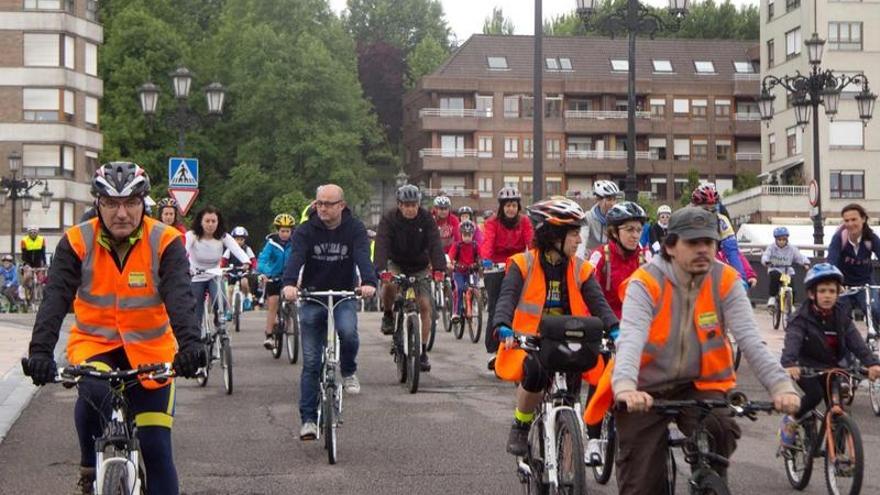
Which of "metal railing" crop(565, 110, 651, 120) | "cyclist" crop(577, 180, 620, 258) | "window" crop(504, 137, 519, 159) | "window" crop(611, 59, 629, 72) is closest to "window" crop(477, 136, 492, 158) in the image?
"window" crop(504, 137, 519, 159)

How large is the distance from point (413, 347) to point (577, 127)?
247ft

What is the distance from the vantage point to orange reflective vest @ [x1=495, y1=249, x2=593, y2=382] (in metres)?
8.18

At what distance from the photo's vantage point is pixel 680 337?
20.4 ft

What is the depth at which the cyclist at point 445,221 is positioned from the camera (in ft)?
65.1

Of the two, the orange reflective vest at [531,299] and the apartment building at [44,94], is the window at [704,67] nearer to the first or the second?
the apartment building at [44,94]

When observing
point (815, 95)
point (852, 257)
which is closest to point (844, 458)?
point (852, 257)

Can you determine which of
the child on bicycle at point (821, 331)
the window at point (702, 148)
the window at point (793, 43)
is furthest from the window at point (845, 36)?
the child on bicycle at point (821, 331)

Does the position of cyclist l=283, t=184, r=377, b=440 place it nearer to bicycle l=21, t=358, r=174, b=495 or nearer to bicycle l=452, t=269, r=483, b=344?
bicycle l=21, t=358, r=174, b=495

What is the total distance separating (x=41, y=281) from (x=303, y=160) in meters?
33.1

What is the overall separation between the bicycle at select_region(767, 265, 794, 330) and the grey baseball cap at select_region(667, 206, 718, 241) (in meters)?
19.5

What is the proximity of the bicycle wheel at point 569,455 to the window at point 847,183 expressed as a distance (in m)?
66.6

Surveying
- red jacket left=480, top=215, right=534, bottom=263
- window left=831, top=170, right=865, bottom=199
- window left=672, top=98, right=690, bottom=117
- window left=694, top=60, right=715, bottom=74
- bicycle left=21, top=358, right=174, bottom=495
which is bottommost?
bicycle left=21, top=358, right=174, bottom=495

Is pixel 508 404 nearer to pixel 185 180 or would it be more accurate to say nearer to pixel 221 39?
pixel 185 180

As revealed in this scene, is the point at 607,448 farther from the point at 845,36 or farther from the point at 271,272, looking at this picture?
the point at 845,36
